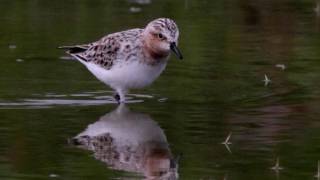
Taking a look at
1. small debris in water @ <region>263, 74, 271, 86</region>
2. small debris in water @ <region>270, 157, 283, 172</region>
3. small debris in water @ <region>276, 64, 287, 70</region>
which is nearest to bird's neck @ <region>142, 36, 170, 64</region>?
small debris in water @ <region>263, 74, 271, 86</region>

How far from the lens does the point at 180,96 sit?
11.5 metres

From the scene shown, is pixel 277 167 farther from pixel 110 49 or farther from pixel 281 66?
pixel 281 66

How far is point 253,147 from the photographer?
9.28 metres

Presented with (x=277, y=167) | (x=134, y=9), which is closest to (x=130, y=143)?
(x=277, y=167)

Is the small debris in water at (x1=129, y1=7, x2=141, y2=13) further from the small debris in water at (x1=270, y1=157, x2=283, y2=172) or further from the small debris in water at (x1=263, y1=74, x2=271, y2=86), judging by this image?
the small debris in water at (x1=270, y1=157, x2=283, y2=172)

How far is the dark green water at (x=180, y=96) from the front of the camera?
8.78 metres

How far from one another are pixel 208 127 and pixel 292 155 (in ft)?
3.98

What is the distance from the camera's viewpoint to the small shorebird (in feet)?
36.0

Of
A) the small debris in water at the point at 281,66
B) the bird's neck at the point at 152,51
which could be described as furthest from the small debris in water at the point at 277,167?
the small debris in water at the point at 281,66

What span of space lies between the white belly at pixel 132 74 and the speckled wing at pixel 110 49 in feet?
0.35

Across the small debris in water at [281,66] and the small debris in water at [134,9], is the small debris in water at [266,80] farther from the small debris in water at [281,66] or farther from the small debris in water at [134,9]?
the small debris in water at [134,9]

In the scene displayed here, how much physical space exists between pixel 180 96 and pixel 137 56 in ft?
2.28

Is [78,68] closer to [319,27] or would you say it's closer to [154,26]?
[154,26]

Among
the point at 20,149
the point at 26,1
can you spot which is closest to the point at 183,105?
the point at 20,149
